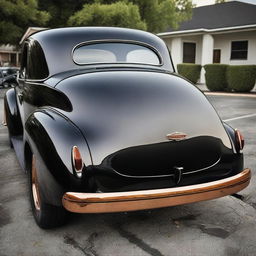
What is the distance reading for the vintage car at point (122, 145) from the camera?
2783 mm

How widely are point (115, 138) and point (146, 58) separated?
5.87ft

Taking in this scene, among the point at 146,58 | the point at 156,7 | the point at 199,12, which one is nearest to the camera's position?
the point at 146,58

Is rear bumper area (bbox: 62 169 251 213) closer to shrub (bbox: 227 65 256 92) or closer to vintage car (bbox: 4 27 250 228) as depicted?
vintage car (bbox: 4 27 250 228)

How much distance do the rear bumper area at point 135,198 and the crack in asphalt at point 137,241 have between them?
39 cm

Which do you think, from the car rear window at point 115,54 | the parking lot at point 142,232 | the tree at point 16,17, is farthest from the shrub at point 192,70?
the parking lot at point 142,232

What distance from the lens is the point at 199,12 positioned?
2955 cm

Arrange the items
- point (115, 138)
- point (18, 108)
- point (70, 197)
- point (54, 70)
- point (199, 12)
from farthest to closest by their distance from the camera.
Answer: point (199, 12) < point (18, 108) < point (54, 70) < point (115, 138) < point (70, 197)

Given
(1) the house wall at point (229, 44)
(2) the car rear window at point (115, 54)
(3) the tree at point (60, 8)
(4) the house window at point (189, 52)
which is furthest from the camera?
(3) the tree at point (60, 8)

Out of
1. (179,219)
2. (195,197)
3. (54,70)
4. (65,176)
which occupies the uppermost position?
(54,70)

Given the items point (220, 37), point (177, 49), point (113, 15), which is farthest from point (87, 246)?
point (177, 49)

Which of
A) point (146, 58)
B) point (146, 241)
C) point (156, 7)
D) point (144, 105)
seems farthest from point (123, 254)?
point (156, 7)

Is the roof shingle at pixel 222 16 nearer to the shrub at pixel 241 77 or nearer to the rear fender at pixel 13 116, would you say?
the shrub at pixel 241 77

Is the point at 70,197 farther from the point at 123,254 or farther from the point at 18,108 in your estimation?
the point at 18,108

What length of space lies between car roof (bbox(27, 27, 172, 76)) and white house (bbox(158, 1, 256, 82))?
18.4 m
